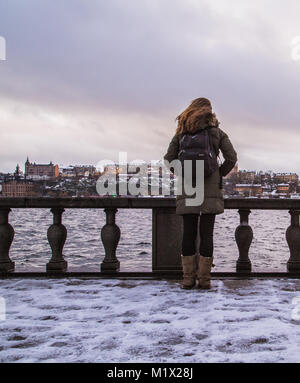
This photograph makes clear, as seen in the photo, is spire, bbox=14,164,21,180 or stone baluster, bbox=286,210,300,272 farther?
spire, bbox=14,164,21,180

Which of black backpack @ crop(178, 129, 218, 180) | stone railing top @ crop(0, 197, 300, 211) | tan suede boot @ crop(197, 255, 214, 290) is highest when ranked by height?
black backpack @ crop(178, 129, 218, 180)

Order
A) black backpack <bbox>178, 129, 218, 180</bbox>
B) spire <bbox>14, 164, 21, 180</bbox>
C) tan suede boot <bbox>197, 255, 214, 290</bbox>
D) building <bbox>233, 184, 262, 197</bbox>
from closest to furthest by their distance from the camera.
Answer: black backpack <bbox>178, 129, 218, 180</bbox> < tan suede boot <bbox>197, 255, 214, 290</bbox> < building <bbox>233, 184, 262, 197</bbox> < spire <bbox>14, 164, 21, 180</bbox>

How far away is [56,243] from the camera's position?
520cm

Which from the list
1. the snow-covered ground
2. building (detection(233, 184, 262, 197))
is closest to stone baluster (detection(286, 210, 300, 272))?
the snow-covered ground

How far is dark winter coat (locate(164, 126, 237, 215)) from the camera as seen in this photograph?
436 cm

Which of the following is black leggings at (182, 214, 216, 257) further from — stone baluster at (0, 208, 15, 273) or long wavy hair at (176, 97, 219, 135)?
stone baluster at (0, 208, 15, 273)

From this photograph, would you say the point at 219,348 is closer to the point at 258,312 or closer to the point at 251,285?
the point at 258,312

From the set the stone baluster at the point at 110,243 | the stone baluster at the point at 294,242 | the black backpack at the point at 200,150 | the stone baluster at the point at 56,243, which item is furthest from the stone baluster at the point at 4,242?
the stone baluster at the point at 294,242

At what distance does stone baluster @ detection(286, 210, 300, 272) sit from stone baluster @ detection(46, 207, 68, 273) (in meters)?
2.70

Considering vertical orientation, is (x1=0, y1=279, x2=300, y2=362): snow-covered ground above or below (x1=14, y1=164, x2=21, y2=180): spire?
below

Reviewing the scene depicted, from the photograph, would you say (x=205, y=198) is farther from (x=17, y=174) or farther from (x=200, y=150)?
(x=17, y=174)

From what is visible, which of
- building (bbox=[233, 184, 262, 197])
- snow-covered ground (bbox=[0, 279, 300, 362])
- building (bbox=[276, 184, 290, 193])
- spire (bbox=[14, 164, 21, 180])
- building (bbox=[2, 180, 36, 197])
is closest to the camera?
snow-covered ground (bbox=[0, 279, 300, 362])

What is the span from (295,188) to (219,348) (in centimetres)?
16933

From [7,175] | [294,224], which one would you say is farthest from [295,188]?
[294,224]
